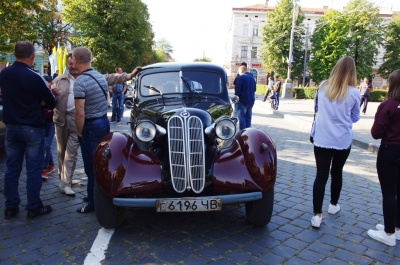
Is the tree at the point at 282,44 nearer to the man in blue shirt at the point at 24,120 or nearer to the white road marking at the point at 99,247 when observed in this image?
the man in blue shirt at the point at 24,120

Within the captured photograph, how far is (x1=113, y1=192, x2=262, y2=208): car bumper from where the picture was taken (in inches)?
124

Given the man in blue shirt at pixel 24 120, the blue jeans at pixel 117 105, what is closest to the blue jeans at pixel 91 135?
the man in blue shirt at pixel 24 120

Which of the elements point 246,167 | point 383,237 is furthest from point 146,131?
point 383,237

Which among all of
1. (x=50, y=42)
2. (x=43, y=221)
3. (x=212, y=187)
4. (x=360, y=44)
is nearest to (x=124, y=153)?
(x=212, y=187)

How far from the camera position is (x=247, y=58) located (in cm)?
6562

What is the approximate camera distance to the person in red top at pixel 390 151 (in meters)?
3.30

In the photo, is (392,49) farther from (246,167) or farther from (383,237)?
(246,167)

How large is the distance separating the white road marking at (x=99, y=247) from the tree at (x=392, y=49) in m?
48.1

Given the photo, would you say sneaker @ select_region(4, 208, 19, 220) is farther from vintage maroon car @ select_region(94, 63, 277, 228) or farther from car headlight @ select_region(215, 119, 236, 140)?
car headlight @ select_region(215, 119, 236, 140)

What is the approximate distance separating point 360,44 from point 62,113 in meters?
48.7

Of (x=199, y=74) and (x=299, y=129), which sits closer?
(x=199, y=74)

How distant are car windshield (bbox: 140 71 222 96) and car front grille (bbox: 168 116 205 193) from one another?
4.56ft

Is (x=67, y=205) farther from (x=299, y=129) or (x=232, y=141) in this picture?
(x=299, y=129)

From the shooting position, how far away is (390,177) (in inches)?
133
